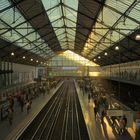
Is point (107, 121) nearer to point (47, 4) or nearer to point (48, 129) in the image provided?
point (48, 129)

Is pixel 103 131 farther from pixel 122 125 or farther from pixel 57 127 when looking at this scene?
pixel 57 127

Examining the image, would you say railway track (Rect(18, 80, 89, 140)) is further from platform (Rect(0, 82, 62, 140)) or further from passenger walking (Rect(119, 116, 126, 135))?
passenger walking (Rect(119, 116, 126, 135))

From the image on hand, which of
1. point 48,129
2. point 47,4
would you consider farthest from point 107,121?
point 47,4

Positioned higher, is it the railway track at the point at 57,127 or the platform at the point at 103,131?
the platform at the point at 103,131

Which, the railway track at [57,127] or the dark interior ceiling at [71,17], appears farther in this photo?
the dark interior ceiling at [71,17]

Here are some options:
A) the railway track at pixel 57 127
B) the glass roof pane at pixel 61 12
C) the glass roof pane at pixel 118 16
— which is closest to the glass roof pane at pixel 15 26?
the glass roof pane at pixel 61 12

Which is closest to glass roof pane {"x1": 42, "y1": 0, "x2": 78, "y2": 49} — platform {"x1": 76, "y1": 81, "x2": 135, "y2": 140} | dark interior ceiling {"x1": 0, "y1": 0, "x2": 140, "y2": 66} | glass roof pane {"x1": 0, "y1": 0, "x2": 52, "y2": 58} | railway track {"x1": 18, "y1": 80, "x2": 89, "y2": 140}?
dark interior ceiling {"x1": 0, "y1": 0, "x2": 140, "y2": 66}

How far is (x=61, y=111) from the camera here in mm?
42688

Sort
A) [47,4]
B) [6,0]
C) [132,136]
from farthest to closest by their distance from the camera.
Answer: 1. [47,4]
2. [6,0]
3. [132,136]

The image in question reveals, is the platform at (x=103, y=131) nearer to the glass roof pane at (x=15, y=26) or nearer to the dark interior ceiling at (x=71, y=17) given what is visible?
the dark interior ceiling at (x=71, y=17)

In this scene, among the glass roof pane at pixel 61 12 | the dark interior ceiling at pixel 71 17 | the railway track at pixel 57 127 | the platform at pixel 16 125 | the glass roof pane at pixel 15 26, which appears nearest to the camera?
the platform at pixel 16 125

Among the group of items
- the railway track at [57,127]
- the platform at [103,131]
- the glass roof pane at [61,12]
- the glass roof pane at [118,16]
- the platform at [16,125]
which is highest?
the glass roof pane at [61,12]

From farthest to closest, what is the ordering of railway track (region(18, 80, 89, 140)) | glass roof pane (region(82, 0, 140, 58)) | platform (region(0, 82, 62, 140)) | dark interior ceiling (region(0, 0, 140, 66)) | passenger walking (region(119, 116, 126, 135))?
dark interior ceiling (region(0, 0, 140, 66)) → railway track (region(18, 80, 89, 140)) → glass roof pane (region(82, 0, 140, 58)) → passenger walking (region(119, 116, 126, 135)) → platform (region(0, 82, 62, 140))

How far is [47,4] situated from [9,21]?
4.67 meters
